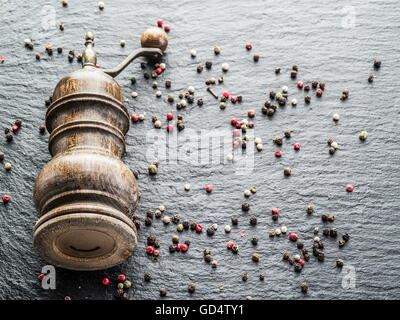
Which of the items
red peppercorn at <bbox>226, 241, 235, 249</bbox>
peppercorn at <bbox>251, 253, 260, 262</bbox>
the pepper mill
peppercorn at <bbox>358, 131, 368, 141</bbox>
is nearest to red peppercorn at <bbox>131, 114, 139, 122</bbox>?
the pepper mill

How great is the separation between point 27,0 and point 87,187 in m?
1.64

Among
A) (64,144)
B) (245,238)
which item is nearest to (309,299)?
(245,238)

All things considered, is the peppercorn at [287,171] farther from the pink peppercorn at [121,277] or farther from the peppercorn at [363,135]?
the pink peppercorn at [121,277]

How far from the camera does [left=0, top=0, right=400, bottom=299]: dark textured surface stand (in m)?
2.72

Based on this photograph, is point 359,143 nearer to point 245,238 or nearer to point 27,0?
point 245,238

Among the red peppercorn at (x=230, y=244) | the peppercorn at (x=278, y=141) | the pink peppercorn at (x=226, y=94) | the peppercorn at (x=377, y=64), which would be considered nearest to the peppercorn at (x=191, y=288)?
the red peppercorn at (x=230, y=244)

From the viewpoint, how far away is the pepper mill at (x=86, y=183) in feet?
7.68

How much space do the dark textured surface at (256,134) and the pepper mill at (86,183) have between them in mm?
265

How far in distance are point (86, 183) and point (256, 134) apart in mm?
1015

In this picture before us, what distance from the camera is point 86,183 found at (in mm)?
2344

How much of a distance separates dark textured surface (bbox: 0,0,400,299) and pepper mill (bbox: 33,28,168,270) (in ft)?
0.87

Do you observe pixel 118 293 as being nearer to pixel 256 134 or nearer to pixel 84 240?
pixel 84 240

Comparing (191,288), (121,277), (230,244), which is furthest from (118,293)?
(230,244)

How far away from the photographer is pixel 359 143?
308 cm
